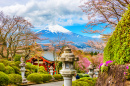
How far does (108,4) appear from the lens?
11.1 meters

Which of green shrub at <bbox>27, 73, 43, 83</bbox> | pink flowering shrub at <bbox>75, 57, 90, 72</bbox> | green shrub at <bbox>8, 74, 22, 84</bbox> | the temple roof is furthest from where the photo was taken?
the temple roof

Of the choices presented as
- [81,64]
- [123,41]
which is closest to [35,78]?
[81,64]

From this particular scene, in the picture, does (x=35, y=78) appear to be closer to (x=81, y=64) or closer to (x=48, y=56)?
(x=81, y=64)

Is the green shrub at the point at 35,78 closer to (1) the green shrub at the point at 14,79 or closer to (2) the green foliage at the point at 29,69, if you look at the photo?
(2) the green foliage at the point at 29,69

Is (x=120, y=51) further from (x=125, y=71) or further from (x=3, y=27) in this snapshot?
(x=3, y=27)

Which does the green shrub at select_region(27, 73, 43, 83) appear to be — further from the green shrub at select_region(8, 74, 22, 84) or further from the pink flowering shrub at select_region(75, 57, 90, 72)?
the pink flowering shrub at select_region(75, 57, 90, 72)

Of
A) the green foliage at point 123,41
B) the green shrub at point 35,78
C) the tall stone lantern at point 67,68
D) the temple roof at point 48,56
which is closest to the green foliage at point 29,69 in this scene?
the green shrub at point 35,78

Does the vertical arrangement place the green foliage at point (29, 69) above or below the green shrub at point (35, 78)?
Result: above

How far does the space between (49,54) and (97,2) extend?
2269 cm

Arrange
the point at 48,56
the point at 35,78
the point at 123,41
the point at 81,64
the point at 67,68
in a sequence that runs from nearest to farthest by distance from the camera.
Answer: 1. the point at 123,41
2. the point at 67,68
3. the point at 35,78
4. the point at 81,64
5. the point at 48,56

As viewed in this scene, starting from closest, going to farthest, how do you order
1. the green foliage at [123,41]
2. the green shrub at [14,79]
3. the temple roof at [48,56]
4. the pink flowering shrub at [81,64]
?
the green foliage at [123,41]
the green shrub at [14,79]
the pink flowering shrub at [81,64]
the temple roof at [48,56]

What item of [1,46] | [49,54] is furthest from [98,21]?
[49,54]

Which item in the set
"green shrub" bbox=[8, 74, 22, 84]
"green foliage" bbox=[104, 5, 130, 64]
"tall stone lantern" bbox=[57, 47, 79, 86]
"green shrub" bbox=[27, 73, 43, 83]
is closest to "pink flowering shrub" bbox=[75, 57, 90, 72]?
"green shrub" bbox=[27, 73, 43, 83]

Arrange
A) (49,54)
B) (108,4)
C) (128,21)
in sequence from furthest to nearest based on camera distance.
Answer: (49,54) → (108,4) → (128,21)
